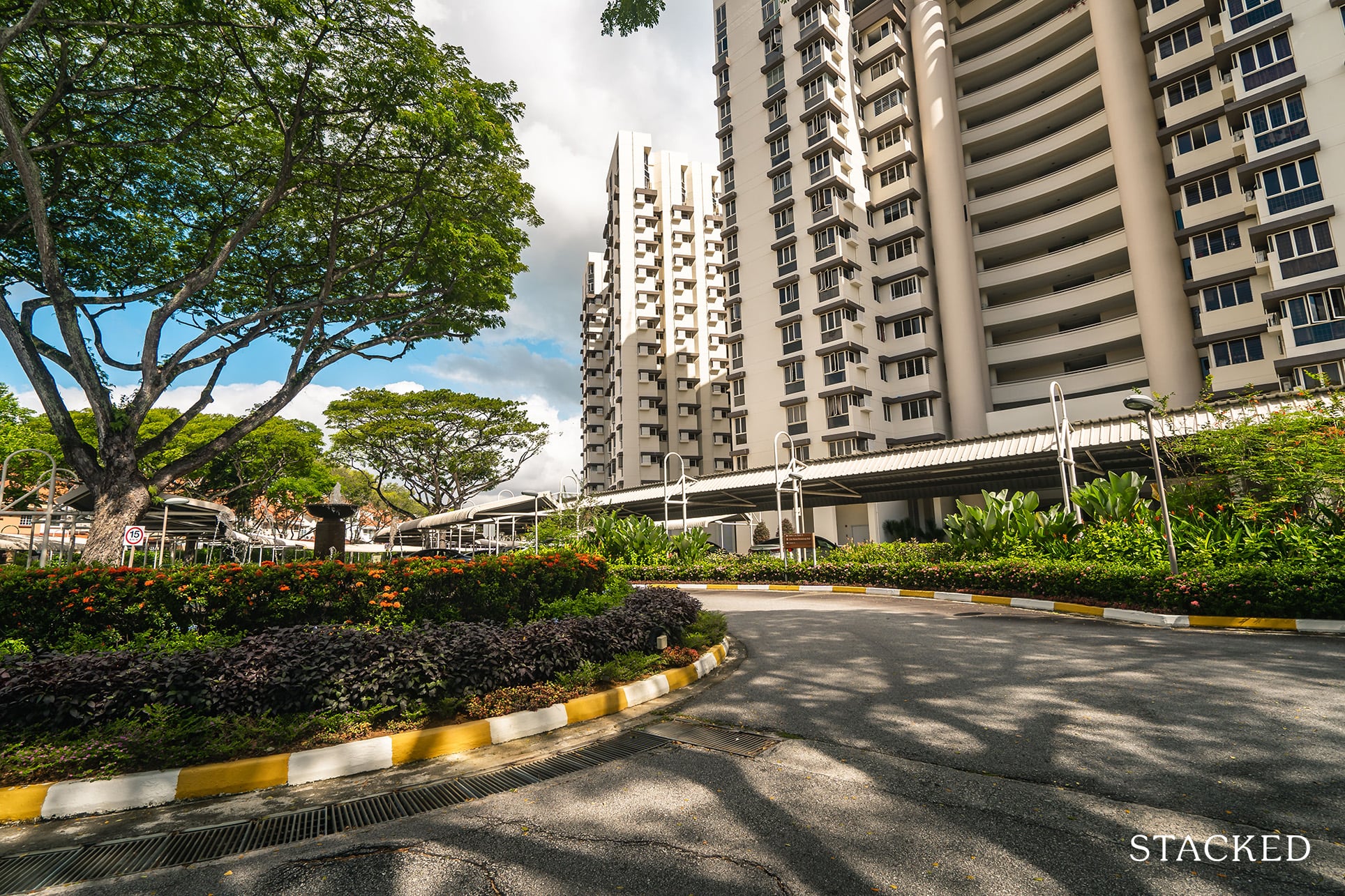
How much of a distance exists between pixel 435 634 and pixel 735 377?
40192 millimetres

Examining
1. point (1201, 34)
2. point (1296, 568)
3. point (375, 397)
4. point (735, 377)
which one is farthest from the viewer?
point (735, 377)

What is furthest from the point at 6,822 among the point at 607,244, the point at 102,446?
the point at 607,244

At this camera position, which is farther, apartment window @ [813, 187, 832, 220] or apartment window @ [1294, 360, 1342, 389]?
apartment window @ [813, 187, 832, 220]

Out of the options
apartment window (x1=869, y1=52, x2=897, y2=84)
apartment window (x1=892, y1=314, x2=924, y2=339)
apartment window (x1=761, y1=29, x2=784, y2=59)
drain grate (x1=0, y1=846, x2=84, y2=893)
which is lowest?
drain grate (x1=0, y1=846, x2=84, y2=893)

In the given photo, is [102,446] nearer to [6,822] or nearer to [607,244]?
[6,822]

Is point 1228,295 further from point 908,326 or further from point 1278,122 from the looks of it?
point 908,326

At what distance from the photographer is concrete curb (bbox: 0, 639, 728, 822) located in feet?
12.3

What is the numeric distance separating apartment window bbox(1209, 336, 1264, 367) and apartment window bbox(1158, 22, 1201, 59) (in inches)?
592

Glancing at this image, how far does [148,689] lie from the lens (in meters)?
4.43

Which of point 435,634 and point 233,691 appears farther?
point 435,634

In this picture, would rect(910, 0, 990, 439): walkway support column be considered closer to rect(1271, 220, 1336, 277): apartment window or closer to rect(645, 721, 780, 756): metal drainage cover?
rect(1271, 220, 1336, 277): apartment window

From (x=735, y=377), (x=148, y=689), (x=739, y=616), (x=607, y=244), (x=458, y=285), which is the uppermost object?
(x=607, y=244)

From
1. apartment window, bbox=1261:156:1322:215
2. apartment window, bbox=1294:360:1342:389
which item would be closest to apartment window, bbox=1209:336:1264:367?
apartment window, bbox=1294:360:1342:389

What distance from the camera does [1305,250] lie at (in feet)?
85.5
